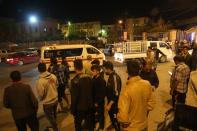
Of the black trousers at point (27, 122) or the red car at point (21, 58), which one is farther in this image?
the red car at point (21, 58)

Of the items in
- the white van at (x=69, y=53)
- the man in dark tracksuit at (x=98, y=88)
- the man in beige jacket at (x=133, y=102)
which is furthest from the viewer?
the white van at (x=69, y=53)

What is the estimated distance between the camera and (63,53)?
21.5 metres

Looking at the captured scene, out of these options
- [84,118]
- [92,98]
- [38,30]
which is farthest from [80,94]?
[38,30]

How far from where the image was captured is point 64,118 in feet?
31.7

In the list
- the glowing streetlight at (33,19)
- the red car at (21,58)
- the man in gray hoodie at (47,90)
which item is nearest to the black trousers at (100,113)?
the man in gray hoodie at (47,90)

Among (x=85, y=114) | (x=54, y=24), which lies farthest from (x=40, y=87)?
(x=54, y=24)

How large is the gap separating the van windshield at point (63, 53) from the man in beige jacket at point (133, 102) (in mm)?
16970

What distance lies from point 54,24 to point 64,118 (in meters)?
79.7

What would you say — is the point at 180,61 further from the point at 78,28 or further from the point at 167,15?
the point at 78,28

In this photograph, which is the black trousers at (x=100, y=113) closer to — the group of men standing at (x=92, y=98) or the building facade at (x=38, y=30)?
the group of men standing at (x=92, y=98)

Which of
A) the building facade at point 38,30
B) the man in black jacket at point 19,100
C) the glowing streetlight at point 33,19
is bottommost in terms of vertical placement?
the man in black jacket at point 19,100

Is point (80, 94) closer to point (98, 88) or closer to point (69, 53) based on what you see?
point (98, 88)

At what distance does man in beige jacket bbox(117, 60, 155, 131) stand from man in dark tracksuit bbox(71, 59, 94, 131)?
6.01 ft

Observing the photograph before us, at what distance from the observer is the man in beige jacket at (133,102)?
438 centimetres
